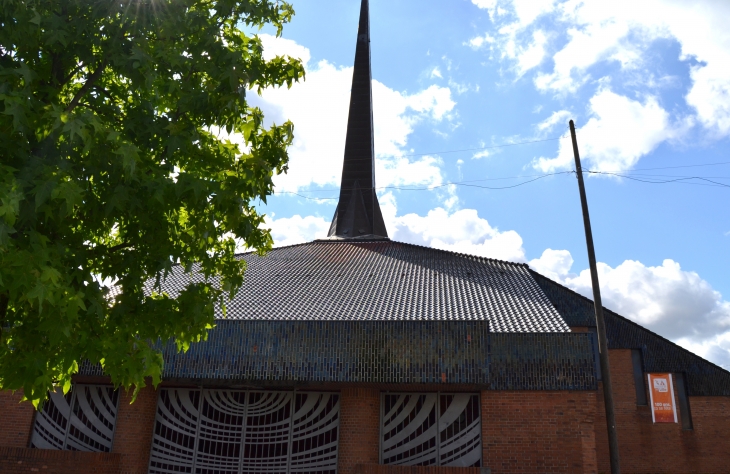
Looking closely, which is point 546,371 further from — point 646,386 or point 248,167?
point 646,386

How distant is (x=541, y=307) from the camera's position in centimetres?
1559

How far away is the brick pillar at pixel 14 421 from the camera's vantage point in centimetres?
1470

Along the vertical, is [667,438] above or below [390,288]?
below

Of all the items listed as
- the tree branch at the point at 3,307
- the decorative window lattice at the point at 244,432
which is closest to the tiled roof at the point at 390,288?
the decorative window lattice at the point at 244,432

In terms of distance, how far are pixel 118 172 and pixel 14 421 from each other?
12815 millimetres

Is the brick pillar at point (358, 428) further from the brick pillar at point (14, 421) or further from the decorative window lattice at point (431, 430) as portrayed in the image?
the brick pillar at point (14, 421)

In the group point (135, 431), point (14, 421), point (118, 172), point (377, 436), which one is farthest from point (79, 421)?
point (118, 172)

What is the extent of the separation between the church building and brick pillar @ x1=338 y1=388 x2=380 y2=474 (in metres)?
0.03

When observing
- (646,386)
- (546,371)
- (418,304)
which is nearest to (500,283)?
(418,304)

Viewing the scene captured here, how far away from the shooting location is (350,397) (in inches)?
547

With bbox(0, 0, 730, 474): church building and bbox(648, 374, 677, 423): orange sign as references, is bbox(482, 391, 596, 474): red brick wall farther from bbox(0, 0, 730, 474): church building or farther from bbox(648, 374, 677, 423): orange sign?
bbox(648, 374, 677, 423): orange sign

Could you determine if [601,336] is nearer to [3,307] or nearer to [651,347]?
[3,307]

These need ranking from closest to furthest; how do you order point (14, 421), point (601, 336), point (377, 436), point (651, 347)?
point (601, 336), point (377, 436), point (14, 421), point (651, 347)

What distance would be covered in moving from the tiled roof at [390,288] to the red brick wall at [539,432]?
161cm
